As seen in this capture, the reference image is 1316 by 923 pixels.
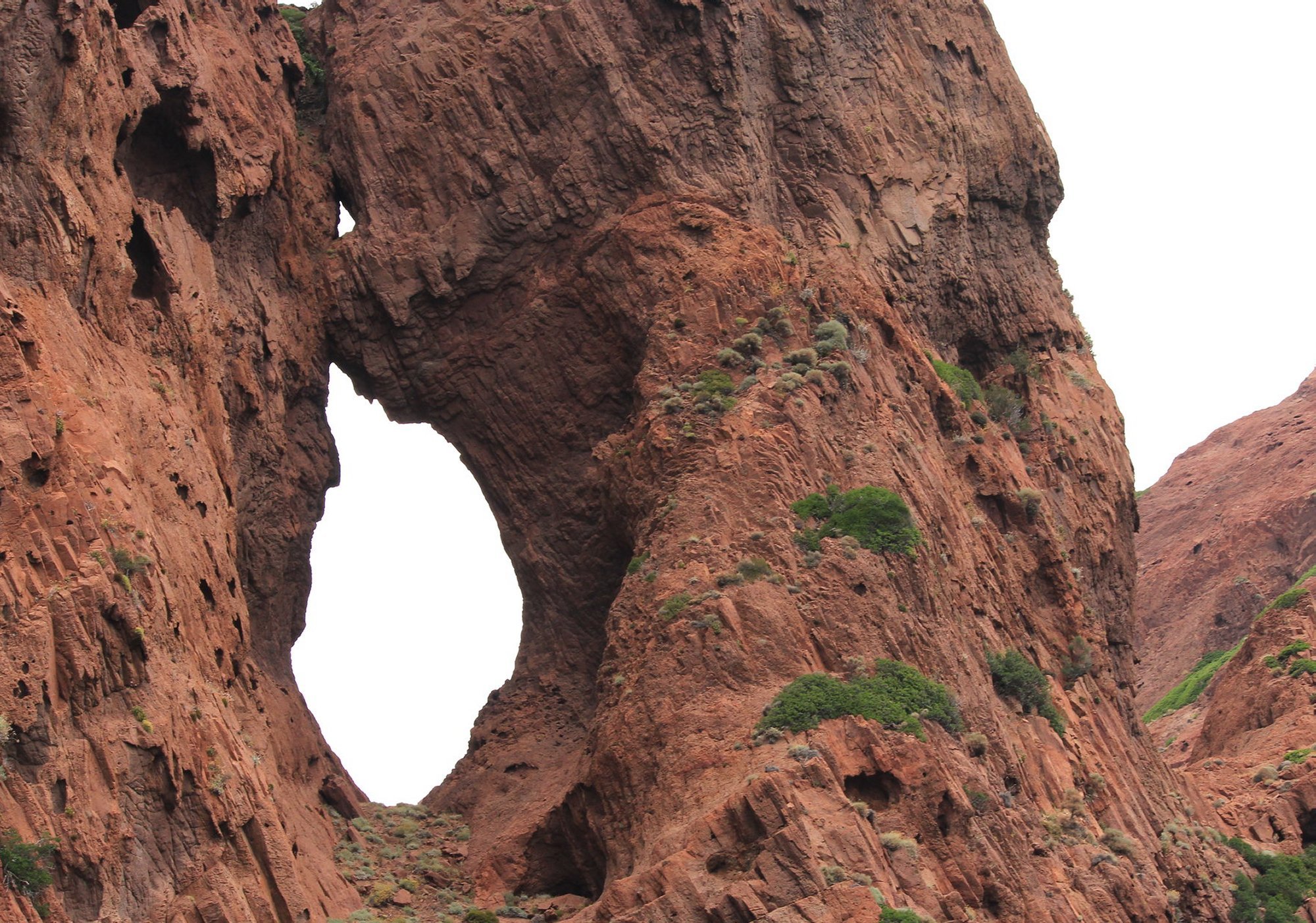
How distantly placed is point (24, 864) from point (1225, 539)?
63.9m

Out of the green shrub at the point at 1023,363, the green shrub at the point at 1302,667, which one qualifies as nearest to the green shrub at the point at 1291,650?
the green shrub at the point at 1302,667

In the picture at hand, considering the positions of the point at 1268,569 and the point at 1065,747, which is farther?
the point at 1268,569

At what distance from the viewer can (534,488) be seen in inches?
1799

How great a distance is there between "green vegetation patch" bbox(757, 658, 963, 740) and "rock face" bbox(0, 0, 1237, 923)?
1.15 feet

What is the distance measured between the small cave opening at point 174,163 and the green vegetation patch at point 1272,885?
28651 millimetres

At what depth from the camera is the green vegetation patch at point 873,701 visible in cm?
3566

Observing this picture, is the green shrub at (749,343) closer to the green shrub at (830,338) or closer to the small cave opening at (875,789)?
the green shrub at (830,338)

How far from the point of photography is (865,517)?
39875 millimetres

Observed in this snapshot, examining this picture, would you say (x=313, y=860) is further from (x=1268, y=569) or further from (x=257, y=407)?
(x=1268, y=569)

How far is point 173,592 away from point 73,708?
4357 mm

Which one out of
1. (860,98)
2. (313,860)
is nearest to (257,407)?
(313,860)

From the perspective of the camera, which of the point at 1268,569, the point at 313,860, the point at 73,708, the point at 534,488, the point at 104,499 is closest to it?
the point at 73,708

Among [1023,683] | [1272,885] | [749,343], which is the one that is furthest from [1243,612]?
[749,343]

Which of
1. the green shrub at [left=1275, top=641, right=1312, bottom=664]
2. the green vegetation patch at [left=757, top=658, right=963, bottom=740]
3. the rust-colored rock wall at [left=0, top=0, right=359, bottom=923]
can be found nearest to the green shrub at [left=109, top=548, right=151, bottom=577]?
the rust-colored rock wall at [left=0, top=0, right=359, bottom=923]
